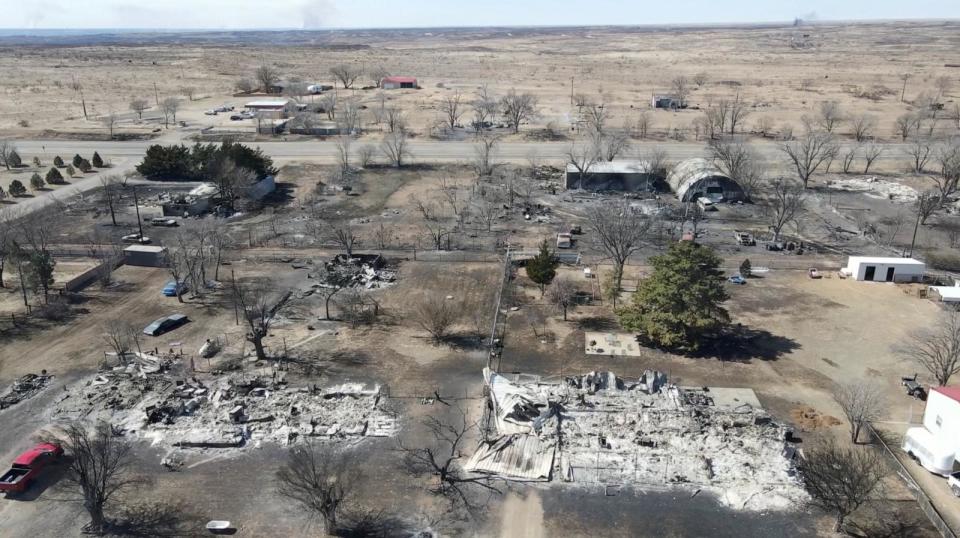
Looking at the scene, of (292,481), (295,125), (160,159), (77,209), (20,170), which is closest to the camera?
(292,481)

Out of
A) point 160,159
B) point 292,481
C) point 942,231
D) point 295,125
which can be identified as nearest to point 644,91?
point 295,125

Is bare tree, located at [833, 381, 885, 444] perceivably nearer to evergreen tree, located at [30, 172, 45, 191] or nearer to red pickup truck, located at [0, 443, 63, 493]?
red pickup truck, located at [0, 443, 63, 493]

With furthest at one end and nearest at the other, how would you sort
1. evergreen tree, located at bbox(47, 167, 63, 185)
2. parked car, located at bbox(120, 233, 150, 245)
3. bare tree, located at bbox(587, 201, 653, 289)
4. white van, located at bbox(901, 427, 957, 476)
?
evergreen tree, located at bbox(47, 167, 63, 185), parked car, located at bbox(120, 233, 150, 245), bare tree, located at bbox(587, 201, 653, 289), white van, located at bbox(901, 427, 957, 476)

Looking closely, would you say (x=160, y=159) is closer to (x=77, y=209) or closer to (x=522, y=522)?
(x=77, y=209)

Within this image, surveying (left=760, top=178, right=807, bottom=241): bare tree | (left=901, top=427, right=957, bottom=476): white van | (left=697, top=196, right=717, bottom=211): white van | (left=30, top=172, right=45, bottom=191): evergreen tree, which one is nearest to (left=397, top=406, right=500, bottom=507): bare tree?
(left=901, top=427, right=957, bottom=476): white van

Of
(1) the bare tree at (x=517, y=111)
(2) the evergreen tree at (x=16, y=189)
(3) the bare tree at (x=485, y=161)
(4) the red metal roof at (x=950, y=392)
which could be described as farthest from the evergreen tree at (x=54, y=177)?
(4) the red metal roof at (x=950, y=392)

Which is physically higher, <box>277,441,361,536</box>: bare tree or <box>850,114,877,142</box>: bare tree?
<box>850,114,877,142</box>: bare tree
